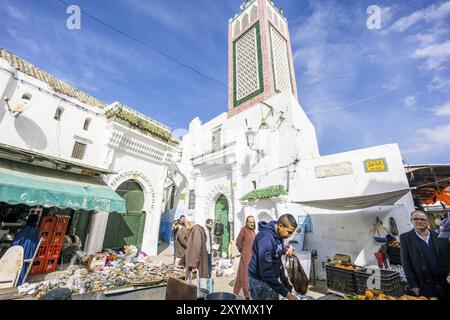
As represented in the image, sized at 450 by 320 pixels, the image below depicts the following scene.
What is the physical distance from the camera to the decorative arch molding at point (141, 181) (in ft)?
29.5

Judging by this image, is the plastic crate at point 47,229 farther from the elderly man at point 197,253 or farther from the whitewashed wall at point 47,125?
the elderly man at point 197,253

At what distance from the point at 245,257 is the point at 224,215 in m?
7.91

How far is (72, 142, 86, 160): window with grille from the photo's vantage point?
7.81 meters

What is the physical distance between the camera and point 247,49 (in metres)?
15.3

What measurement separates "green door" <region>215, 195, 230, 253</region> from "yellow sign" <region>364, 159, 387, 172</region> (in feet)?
24.8

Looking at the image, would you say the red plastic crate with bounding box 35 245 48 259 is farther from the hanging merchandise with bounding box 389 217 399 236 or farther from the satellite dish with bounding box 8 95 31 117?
the hanging merchandise with bounding box 389 217 399 236

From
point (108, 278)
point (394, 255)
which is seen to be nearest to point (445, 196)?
point (394, 255)

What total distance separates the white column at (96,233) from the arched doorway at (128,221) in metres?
0.56

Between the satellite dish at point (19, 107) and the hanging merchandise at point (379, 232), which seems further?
the satellite dish at point (19, 107)

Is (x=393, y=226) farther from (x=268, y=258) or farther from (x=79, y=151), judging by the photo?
(x=79, y=151)

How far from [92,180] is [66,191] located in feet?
5.23

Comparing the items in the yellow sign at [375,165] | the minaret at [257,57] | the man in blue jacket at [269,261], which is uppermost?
the minaret at [257,57]

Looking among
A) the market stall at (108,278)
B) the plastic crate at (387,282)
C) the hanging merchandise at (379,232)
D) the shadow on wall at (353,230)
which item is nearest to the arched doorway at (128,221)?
the market stall at (108,278)
